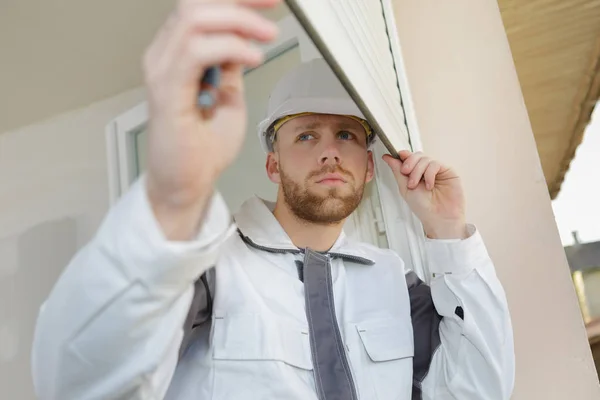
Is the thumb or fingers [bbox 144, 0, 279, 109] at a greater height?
the thumb

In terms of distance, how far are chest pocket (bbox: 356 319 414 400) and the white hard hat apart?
41 cm

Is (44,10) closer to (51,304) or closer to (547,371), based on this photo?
(51,304)

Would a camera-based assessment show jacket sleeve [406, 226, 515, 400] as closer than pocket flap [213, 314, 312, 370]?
No

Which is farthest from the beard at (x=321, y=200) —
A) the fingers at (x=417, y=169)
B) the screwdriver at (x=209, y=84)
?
the screwdriver at (x=209, y=84)

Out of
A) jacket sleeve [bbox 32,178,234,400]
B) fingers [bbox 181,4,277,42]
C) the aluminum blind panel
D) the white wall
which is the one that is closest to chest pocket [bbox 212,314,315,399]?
jacket sleeve [bbox 32,178,234,400]

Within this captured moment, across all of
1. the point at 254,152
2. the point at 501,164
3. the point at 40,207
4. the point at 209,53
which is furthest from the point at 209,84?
the point at 40,207

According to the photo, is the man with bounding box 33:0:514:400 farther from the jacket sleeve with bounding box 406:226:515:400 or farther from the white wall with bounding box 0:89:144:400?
the white wall with bounding box 0:89:144:400

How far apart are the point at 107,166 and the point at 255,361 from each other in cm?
110

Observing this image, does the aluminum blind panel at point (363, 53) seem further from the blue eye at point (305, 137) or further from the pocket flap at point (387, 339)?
the pocket flap at point (387, 339)

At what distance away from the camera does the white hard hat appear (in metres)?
0.94

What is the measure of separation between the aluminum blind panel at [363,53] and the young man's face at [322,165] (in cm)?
9

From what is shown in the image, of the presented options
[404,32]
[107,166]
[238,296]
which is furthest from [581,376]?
[107,166]

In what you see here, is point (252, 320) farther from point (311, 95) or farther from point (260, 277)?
point (311, 95)

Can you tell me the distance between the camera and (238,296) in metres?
0.72
